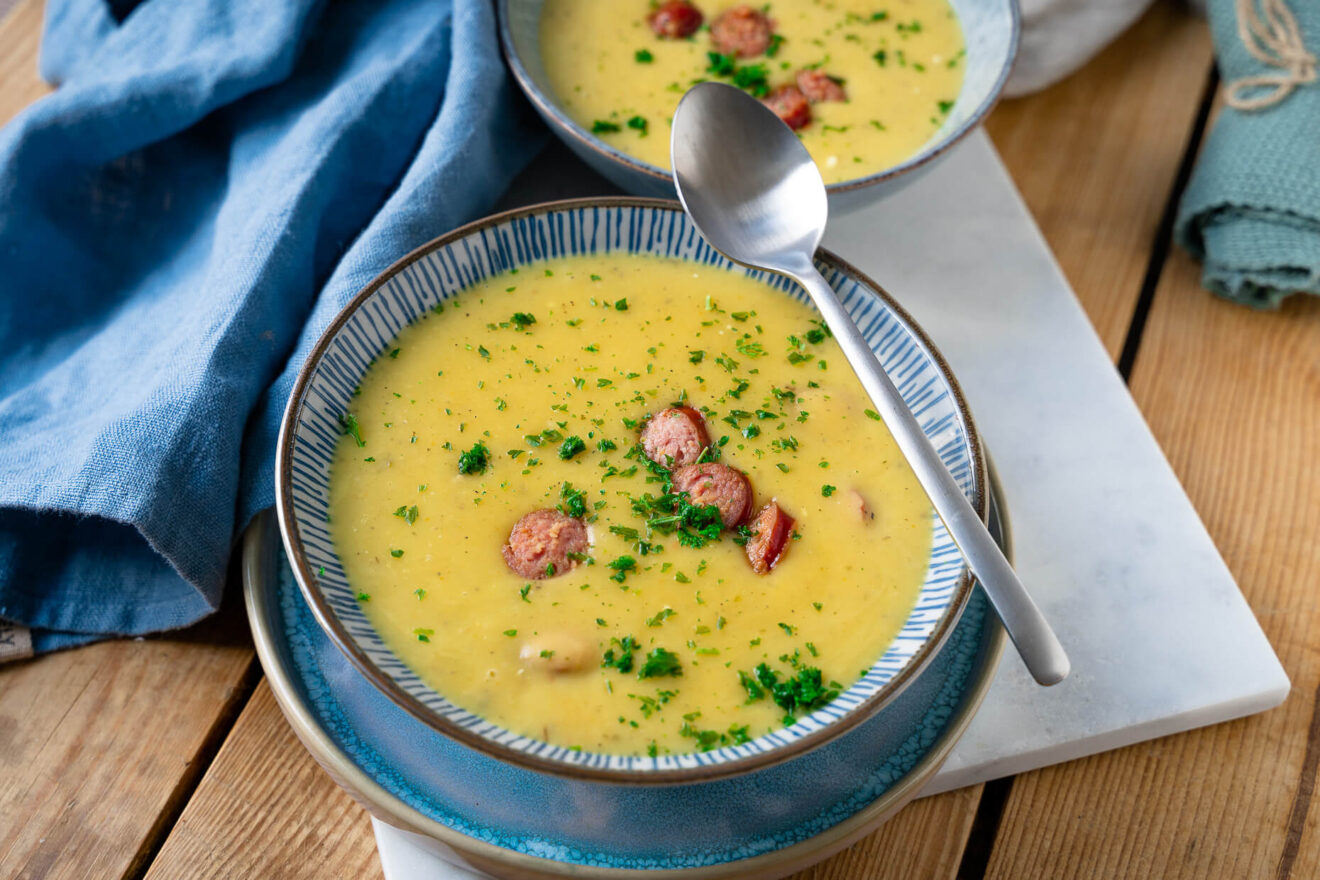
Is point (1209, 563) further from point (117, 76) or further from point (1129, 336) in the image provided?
point (117, 76)

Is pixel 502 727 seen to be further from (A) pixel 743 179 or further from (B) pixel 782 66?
(B) pixel 782 66

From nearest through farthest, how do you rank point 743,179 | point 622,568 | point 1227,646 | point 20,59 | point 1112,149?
point 622,568
point 1227,646
point 743,179
point 20,59
point 1112,149

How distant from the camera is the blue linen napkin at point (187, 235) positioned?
5.76 feet

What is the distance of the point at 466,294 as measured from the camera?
1.90 m

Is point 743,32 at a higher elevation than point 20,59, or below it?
below

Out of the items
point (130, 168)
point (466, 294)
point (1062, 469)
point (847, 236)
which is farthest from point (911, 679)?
point (130, 168)

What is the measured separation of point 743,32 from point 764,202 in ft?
2.31

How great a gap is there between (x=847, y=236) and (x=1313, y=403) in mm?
1018

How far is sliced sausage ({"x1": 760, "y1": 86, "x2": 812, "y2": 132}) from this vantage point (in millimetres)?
2309

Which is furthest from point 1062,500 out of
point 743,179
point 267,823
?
point 267,823

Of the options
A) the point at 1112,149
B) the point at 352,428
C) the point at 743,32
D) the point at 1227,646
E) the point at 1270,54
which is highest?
the point at 352,428

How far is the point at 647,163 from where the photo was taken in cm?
205

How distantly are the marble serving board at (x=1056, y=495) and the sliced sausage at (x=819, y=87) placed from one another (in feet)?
0.83

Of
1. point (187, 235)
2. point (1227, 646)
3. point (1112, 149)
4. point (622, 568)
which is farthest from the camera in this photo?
point (1112, 149)
